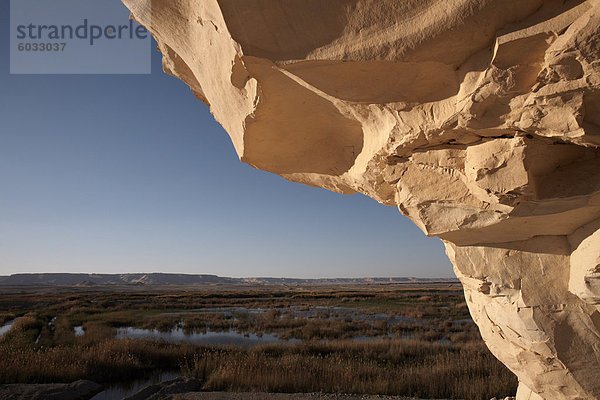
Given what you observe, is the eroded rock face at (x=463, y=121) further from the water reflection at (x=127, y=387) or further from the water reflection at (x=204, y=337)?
the water reflection at (x=204, y=337)

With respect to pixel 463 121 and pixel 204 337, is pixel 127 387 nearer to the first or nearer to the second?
pixel 204 337

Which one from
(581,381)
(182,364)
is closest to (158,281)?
(182,364)

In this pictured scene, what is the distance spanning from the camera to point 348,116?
3.11m

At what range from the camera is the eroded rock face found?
1.96 m

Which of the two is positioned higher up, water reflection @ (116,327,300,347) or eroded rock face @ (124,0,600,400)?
eroded rock face @ (124,0,600,400)

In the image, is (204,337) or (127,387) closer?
(127,387)

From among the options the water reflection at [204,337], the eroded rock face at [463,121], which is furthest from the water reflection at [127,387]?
the eroded rock face at [463,121]

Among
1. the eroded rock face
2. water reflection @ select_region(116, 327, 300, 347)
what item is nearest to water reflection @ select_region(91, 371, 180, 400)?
water reflection @ select_region(116, 327, 300, 347)

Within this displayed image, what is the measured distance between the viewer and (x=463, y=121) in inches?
90.1

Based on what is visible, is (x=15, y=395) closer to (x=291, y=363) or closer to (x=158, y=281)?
(x=291, y=363)

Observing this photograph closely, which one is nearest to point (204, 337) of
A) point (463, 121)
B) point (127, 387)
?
point (127, 387)

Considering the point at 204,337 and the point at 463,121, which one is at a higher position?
the point at 463,121

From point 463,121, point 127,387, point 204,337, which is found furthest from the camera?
point 204,337

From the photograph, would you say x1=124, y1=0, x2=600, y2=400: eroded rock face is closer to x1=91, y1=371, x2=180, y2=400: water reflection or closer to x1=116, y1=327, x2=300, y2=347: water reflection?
x1=91, y1=371, x2=180, y2=400: water reflection
